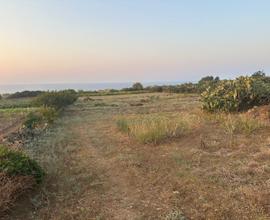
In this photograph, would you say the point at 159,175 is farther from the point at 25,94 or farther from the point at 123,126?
the point at 25,94

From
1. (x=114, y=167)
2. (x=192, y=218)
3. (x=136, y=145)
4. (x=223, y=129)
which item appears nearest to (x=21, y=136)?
(x=136, y=145)

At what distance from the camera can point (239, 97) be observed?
14438mm

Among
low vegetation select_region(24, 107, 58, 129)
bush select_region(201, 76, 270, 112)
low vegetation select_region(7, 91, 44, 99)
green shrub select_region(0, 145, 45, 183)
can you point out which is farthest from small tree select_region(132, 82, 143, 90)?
green shrub select_region(0, 145, 45, 183)

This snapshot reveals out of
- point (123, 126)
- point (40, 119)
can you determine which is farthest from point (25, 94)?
point (123, 126)

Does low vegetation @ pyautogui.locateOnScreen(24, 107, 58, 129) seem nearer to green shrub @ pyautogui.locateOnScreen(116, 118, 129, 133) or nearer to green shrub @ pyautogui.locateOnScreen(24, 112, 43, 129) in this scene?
green shrub @ pyautogui.locateOnScreen(24, 112, 43, 129)

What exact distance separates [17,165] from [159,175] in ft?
7.98

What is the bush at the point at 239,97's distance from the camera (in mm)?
14305

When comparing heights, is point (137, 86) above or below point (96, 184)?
above

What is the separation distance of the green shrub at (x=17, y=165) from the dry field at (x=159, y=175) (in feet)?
0.99

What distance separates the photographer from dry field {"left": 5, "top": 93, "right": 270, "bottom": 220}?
5.48 meters

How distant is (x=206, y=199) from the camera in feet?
18.6

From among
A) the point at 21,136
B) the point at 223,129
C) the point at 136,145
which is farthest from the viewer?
the point at 21,136

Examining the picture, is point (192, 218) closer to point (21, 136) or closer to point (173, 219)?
point (173, 219)

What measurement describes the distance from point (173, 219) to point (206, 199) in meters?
0.82
